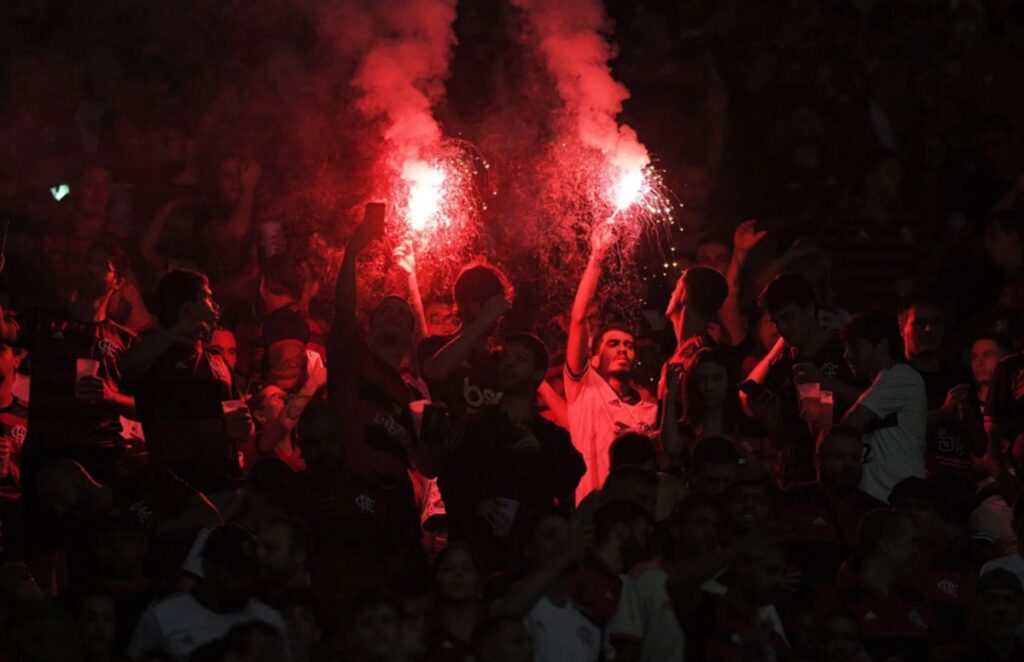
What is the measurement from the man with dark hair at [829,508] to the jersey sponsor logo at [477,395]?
5.10 ft

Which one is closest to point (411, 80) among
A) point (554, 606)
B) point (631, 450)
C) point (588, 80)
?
point (588, 80)

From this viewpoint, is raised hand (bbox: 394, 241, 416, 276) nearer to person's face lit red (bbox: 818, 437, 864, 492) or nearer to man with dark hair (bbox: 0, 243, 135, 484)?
man with dark hair (bbox: 0, 243, 135, 484)

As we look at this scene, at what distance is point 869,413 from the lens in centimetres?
879

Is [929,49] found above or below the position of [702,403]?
above

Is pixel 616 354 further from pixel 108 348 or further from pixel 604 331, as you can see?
pixel 108 348

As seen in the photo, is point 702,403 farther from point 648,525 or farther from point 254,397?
point 254,397

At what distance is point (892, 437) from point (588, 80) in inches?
128

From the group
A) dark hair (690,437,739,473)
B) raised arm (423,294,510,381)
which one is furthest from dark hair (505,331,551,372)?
dark hair (690,437,739,473)

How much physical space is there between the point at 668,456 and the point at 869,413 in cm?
100

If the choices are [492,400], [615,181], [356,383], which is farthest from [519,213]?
[356,383]

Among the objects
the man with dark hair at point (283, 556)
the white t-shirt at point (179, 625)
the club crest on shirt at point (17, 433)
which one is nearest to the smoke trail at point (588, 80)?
the club crest on shirt at point (17, 433)

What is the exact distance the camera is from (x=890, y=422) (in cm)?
884

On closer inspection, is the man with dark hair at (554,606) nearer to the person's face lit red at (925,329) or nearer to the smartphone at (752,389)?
the smartphone at (752,389)

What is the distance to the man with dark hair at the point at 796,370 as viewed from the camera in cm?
912
